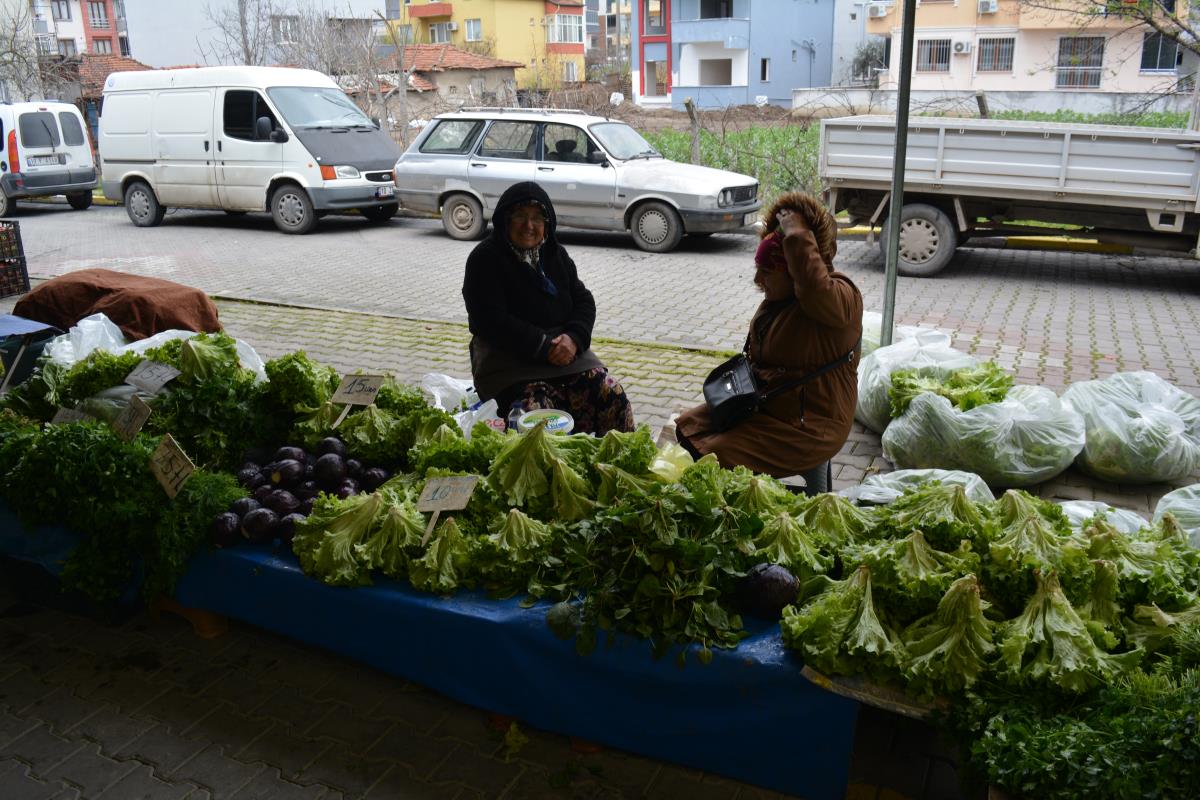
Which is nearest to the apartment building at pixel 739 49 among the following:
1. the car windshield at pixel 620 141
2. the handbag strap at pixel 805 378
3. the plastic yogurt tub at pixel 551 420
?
the car windshield at pixel 620 141

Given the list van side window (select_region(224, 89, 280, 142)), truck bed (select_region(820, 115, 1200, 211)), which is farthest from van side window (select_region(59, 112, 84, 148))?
truck bed (select_region(820, 115, 1200, 211))

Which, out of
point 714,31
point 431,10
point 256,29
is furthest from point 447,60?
point 431,10

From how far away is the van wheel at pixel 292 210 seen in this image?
1456 cm

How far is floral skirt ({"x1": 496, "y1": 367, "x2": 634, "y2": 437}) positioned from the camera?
4.83 metres

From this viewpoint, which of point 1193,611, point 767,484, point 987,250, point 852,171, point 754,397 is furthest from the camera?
point 987,250

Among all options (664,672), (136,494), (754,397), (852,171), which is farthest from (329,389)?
(852,171)

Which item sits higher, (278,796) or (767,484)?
(767,484)

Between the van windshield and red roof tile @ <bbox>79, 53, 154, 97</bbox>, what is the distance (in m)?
17.2

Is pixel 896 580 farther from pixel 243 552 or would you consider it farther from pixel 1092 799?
pixel 243 552

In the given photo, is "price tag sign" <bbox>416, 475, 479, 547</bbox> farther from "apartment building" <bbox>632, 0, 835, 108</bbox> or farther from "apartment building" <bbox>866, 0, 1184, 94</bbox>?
"apartment building" <bbox>632, 0, 835, 108</bbox>

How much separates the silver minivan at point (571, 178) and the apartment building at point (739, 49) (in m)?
29.3

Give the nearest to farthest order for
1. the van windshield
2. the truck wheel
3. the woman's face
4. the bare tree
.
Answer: the woman's face < the truck wheel < the van windshield < the bare tree

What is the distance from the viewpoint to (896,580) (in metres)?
2.61

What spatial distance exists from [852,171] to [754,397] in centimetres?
726
